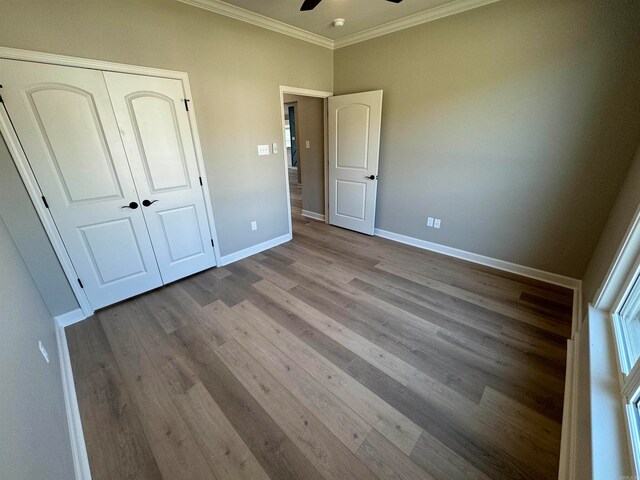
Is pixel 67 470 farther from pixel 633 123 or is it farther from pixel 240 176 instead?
pixel 633 123

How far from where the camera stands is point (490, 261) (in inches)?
122

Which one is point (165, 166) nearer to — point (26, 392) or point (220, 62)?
point (220, 62)

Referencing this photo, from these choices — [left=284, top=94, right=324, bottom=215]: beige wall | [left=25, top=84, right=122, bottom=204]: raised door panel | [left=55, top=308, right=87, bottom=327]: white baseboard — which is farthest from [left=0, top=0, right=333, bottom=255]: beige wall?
[left=55, top=308, right=87, bottom=327]: white baseboard

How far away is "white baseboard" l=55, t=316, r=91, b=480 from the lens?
125 centimetres

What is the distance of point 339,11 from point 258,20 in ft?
2.89

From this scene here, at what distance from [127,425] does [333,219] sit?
3.61 metres

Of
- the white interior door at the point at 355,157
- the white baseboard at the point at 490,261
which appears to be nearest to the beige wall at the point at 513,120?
the white baseboard at the point at 490,261

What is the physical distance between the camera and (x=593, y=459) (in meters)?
0.89

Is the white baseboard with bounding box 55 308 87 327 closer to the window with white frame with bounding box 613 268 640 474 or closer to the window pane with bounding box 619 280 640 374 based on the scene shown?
the window with white frame with bounding box 613 268 640 474

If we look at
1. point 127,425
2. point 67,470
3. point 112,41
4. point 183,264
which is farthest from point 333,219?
point 67,470

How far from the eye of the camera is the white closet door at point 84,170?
185cm

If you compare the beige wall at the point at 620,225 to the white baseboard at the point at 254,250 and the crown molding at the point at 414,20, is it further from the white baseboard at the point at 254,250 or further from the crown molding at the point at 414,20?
the white baseboard at the point at 254,250

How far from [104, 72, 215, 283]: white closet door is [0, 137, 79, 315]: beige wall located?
715 millimetres

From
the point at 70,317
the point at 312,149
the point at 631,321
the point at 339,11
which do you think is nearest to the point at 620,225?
the point at 631,321
